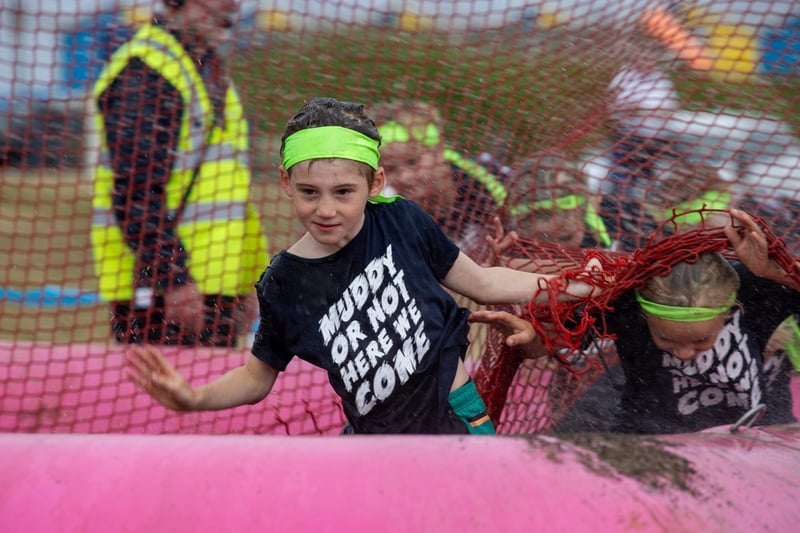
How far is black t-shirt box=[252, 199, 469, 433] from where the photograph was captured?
7.91 feet

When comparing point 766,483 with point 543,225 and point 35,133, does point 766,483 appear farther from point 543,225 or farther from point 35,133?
point 35,133

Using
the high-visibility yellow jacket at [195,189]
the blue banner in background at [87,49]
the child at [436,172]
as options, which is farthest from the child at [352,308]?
the blue banner in background at [87,49]

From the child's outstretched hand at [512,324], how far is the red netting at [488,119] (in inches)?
11.7

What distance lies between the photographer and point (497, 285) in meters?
2.61

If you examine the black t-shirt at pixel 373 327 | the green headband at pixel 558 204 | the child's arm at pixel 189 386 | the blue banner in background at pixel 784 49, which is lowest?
the child's arm at pixel 189 386

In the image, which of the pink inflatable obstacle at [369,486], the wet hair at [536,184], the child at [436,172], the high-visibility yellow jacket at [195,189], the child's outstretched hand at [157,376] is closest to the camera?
the pink inflatable obstacle at [369,486]

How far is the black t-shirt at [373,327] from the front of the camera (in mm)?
2412

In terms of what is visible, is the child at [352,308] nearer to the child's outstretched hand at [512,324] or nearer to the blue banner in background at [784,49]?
the child's outstretched hand at [512,324]

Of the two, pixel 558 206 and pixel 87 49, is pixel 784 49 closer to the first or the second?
pixel 558 206

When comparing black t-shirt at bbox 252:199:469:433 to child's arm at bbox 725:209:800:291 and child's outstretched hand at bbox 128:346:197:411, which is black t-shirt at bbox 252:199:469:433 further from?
child's arm at bbox 725:209:800:291

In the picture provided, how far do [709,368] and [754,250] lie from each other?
505mm

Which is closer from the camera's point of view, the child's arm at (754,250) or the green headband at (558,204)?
the child's arm at (754,250)

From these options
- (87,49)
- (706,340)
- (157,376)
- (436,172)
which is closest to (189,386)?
(157,376)

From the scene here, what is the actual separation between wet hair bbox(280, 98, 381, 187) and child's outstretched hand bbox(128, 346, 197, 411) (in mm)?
629
